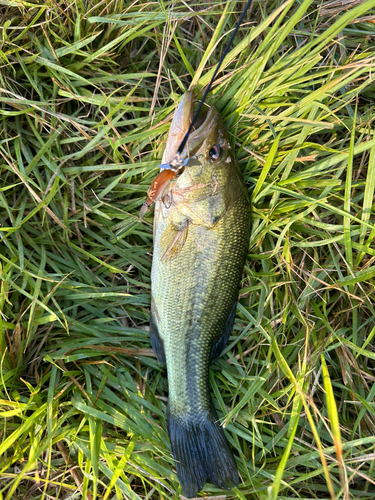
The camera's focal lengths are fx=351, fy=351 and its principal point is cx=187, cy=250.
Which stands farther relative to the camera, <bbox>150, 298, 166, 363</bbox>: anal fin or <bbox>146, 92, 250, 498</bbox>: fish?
<bbox>150, 298, 166, 363</bbox>: anal fin

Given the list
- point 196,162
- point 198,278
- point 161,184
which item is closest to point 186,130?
point 196,162

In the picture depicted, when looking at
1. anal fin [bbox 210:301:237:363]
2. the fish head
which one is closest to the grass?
anal fin [bbox 210:301:237:363]

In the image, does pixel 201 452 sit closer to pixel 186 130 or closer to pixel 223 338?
pixel 223 338

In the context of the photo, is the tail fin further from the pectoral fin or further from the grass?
the pectoral fin

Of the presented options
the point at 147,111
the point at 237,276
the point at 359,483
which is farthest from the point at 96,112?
the point at 359,483

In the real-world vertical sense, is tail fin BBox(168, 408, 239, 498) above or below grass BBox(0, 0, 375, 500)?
below

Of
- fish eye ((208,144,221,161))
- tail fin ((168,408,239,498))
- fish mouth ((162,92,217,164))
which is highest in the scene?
fish mouth ((162,92,217,164))

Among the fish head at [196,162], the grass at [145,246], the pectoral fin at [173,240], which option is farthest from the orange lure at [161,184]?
the grass at [145,246]

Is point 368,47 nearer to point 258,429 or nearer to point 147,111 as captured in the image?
point 147,111
